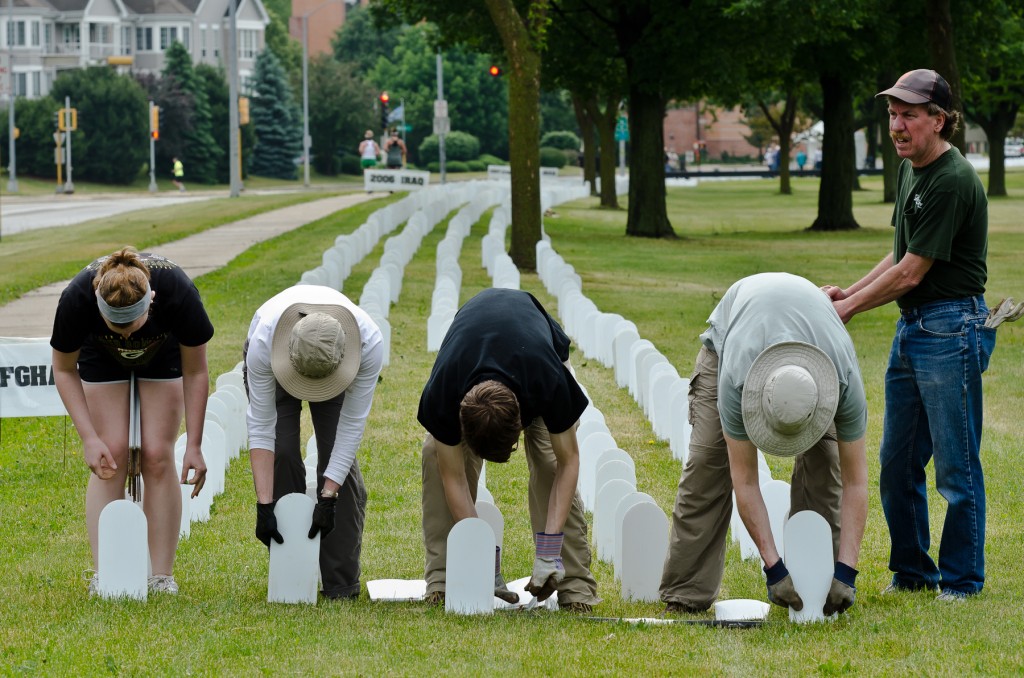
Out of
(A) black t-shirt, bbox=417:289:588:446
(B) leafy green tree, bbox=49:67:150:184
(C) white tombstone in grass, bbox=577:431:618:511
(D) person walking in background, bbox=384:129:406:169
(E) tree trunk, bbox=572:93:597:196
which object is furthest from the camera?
(B) leafy green tree, bbox=49:67:150:184

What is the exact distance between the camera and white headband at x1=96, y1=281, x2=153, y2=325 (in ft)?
18.3

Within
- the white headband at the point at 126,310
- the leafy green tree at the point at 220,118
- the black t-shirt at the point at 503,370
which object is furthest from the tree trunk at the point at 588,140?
the black t-shirt at the point at 503,370

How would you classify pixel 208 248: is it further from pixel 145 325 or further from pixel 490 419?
pixel 490 419

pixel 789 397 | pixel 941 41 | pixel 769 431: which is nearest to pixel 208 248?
pixel 941 41

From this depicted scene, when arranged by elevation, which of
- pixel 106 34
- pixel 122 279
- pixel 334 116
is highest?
pixel 106 34

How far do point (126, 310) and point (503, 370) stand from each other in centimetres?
153

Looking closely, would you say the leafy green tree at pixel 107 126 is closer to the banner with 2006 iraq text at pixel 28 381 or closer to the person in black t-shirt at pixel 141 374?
the banner with 2006 iraq text at pixel 28 381

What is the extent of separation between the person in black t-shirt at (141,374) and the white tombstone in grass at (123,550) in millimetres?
223

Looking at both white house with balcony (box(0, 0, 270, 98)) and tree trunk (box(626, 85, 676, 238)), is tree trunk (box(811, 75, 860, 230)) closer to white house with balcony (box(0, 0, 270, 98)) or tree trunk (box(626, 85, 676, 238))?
tree trunk (box(626, 85, 676, 238))

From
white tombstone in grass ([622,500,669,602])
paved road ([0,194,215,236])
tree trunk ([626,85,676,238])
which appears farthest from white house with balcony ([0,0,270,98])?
white tombstone in grass ([622,500,669,602])

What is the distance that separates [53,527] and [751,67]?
26.4 metres

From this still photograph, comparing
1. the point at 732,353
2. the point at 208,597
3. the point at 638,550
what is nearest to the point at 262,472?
the point at 208,597

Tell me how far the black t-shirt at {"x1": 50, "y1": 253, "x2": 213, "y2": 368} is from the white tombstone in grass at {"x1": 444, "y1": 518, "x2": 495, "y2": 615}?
4.43 ft

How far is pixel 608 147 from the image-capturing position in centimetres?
3953
